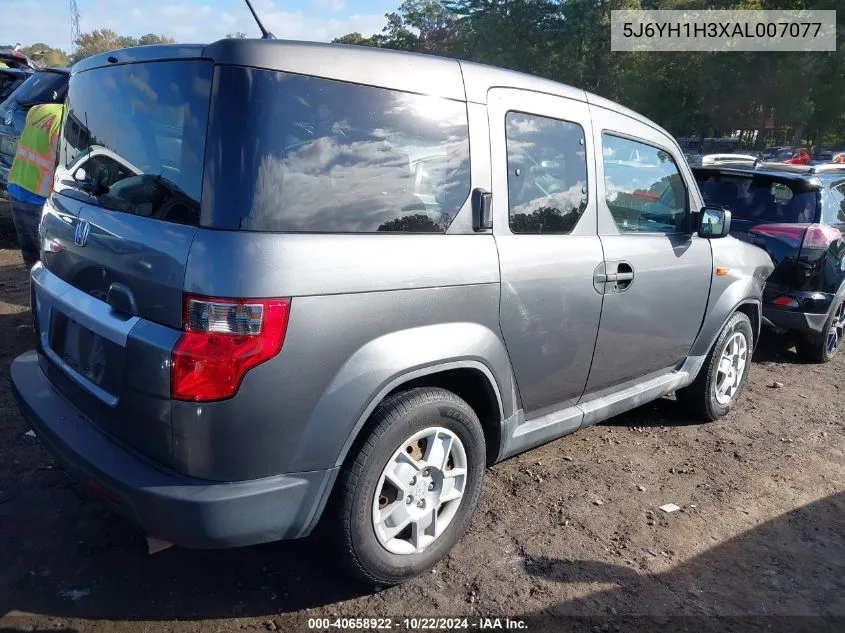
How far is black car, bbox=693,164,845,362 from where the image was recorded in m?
5.71

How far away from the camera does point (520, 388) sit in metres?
3.03

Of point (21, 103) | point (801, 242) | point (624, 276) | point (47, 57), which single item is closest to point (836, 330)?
A: point (801, 242)

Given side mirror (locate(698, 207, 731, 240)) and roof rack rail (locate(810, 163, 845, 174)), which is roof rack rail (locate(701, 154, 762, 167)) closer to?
roof rack rail (locate(810, 163, 845, 174))

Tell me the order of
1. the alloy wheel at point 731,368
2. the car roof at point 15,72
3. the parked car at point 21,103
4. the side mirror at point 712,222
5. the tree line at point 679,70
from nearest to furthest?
the side mirror at point 712,222
the alloy wheel at point 731,368
the parked car at point 21,103
the car roof at point 15,72
the tree line at point 679,70

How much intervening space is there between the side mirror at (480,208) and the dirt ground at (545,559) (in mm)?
1417

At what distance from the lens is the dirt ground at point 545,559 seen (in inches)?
103

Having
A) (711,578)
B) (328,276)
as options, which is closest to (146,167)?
(328,276)

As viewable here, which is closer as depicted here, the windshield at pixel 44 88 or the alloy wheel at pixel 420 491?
the alloy wheel at pixel 420 491

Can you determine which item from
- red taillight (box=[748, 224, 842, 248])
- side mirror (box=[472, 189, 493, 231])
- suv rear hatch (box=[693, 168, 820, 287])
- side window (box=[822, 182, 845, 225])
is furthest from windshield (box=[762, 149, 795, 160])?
side mirror (box=[472, 189, 493, 231])

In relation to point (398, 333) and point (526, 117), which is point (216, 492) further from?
point (526, 117)

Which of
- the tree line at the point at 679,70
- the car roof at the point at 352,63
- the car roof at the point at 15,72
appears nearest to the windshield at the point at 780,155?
the tree line at the point at 679,70

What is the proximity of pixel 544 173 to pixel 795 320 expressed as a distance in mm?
3783

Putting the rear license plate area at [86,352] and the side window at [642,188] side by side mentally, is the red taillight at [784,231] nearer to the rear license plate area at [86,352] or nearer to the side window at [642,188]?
the side window at [642,188]

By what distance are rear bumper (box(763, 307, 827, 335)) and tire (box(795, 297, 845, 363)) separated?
0.12m
